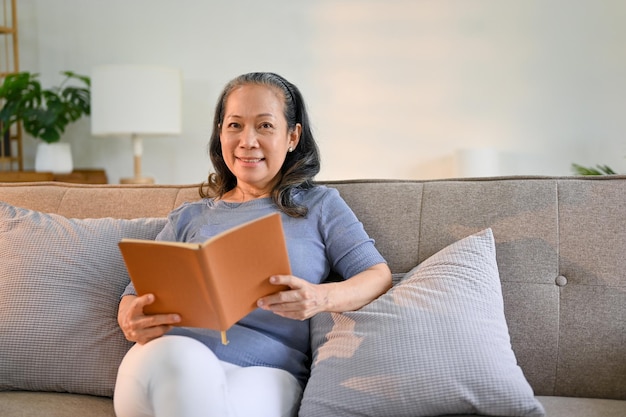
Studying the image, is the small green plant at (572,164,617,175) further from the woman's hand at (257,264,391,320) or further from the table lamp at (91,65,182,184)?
the woman's hand at (257,264,391,320)

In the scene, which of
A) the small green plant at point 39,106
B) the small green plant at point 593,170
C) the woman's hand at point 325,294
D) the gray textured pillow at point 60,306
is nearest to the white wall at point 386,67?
the small green plant at point 593,170

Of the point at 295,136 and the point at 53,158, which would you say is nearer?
the point at 295,136

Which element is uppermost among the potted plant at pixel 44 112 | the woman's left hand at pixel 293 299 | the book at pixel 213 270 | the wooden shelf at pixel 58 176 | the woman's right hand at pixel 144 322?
the potted plant at pixel 44 112

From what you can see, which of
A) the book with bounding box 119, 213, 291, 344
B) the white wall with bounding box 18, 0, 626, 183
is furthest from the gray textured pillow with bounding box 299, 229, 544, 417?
the white wall with bounding box 18, 0, 626, 183

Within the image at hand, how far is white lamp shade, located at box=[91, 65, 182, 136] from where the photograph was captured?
386 centimetres

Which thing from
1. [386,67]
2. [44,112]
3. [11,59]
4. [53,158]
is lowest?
[53,158]

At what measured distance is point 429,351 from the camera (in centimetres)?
149

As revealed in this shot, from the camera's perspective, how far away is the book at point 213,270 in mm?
1295

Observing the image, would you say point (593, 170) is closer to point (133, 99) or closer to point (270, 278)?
point (133, 99)

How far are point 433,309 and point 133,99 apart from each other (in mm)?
2659

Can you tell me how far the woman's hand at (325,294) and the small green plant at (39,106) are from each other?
2.87 metres

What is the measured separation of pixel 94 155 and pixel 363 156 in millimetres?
1538

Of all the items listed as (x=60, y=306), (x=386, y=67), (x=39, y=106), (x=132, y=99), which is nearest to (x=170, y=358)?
(x=60, y=306)

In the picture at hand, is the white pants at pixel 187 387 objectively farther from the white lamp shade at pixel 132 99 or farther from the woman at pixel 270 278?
the white lamp shade at pixel 132 99
